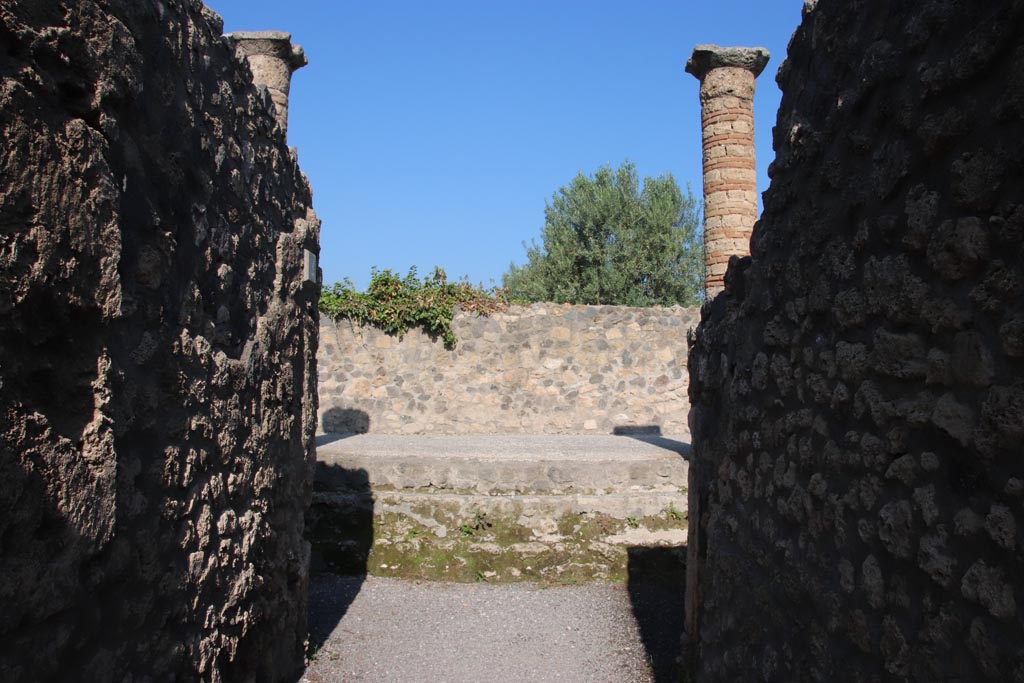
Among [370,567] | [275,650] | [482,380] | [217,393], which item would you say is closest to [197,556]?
[217,393]

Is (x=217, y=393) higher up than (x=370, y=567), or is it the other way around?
(x=217, y=393)

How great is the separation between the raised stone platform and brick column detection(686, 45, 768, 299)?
13.3 ft

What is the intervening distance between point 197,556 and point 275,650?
3.96ft

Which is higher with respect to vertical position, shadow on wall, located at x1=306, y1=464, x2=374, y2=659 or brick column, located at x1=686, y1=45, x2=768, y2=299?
brick column, located at x1=686, y1=45, x2=768, y2=299

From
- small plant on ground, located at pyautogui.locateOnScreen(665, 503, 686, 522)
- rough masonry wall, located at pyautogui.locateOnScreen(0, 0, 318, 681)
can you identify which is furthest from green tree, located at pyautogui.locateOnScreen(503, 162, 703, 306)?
rough masonry wall, located at pyautogui.locateOnScreen(0, 0, 318, 681)

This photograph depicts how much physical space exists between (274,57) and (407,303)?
376 cm

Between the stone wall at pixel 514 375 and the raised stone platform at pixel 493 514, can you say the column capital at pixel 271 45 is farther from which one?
the raised stone platform at pixel 493 514

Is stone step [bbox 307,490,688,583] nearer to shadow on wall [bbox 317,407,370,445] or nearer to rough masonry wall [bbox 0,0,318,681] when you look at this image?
rough masonry wall [bbox 0,0,318,681]

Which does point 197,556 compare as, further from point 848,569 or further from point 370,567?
point 370,567

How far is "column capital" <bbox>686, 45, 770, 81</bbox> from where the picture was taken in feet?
33.1

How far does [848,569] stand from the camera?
224 cm

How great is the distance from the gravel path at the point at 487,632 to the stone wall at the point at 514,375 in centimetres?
551

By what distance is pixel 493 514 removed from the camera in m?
6.74

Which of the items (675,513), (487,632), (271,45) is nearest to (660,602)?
(675,513)
